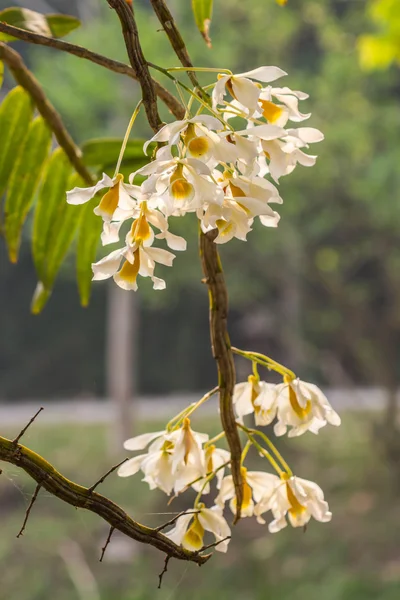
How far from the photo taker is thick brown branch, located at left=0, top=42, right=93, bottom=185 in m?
0.29

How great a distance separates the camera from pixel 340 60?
2.27 metres

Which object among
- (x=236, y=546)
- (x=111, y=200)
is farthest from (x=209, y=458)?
(x=236, y=546)

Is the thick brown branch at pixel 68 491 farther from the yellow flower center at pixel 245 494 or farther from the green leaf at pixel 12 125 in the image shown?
the green leaf at pixel 12 125

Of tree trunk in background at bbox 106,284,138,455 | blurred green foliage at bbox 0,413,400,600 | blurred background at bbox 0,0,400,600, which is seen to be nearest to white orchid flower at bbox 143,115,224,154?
blurred background at bbox 0,0,400,600

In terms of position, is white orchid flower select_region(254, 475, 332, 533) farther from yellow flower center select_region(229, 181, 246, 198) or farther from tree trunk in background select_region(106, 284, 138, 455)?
tree trunk in background select_region(106, 284, 138, 455)

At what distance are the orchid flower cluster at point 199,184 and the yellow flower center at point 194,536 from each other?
91 mm

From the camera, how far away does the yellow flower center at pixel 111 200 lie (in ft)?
0.61

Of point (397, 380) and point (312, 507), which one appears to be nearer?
point (312, 507)

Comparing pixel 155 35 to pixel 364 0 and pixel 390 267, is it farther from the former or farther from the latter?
pixel 390 267

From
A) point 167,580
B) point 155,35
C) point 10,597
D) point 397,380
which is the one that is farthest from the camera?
point 397,380

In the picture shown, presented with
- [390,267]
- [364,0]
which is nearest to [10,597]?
[390,267]

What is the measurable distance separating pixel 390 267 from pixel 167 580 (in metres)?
1.32

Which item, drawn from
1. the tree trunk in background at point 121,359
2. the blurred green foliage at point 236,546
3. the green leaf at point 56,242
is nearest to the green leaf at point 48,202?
the green leaf at point 56,242

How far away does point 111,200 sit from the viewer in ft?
0.62
